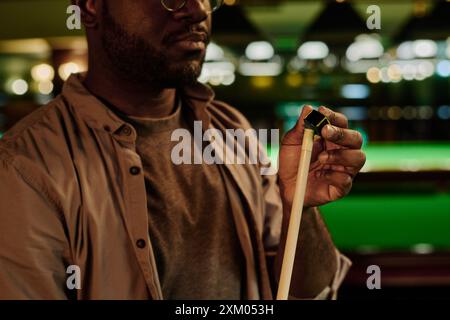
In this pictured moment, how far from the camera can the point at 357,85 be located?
8.74m

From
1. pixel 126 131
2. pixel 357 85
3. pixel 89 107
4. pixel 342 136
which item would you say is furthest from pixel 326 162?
pixel 357 85

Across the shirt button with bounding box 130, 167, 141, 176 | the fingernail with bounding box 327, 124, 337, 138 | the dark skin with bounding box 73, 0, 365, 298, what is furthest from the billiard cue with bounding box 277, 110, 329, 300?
the shirt button with bounding box 130, 167, 141, 176

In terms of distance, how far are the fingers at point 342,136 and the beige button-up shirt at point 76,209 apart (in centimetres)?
49

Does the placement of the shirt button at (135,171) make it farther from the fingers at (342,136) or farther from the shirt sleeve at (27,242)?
the fingers at (342,136)

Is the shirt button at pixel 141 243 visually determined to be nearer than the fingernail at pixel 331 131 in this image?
No

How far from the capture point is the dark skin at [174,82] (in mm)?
1506

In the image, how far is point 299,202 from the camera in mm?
1194

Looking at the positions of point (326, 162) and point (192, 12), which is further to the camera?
point (192, 12)

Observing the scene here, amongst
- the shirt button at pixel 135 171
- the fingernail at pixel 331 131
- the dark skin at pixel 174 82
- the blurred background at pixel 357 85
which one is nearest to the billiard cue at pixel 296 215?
the fingernail at pixel 331 131

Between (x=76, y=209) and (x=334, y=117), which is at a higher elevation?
(x=334, y=117)

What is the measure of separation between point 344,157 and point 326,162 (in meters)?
0.05

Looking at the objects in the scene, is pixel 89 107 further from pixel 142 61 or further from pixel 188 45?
pixel 188 45

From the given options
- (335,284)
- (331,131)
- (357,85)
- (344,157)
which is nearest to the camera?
(331,131)

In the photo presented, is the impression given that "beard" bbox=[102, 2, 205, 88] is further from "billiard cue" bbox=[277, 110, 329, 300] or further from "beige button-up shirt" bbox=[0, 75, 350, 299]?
"billiard cue" bbox=[277, 110, 329, 300]
